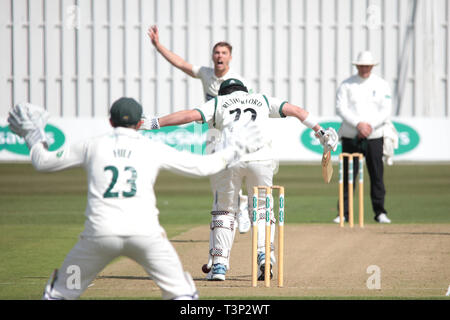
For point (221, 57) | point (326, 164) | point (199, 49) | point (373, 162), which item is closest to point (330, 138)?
point (326, 164)

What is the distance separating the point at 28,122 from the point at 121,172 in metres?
0.81

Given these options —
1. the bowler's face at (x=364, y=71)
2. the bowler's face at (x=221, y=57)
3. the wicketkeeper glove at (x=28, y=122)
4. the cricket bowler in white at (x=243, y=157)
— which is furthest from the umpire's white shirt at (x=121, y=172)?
the bowler's face at (x=364, y=71)

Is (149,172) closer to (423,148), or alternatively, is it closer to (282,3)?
(423,148)

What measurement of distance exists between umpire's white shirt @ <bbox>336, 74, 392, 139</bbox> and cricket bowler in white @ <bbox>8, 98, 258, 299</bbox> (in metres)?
7.63

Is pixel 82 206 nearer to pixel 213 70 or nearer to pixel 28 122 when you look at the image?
pixel 213 70

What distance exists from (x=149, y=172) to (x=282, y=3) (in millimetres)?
27994

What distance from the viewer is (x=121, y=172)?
554cm

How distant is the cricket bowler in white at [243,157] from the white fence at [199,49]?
81.3 feet

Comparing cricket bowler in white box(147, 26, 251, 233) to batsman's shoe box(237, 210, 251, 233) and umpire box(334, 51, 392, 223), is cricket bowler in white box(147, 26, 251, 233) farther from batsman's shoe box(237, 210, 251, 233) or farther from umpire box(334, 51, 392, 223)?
umpire box(334, 51, 392, 223)

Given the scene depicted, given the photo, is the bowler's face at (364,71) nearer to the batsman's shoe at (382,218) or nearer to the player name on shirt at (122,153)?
the batsman's shoe at (382,218)

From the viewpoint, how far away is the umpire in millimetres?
13000

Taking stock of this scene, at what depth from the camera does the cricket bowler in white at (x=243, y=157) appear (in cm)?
801

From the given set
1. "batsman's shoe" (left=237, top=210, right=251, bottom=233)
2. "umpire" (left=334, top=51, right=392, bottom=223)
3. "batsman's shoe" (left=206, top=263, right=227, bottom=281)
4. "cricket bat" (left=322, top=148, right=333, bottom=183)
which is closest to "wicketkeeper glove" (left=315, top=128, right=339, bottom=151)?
"cricket bat" (left=322, top=148, right=333, bottom=183)

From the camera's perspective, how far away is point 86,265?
560cm
